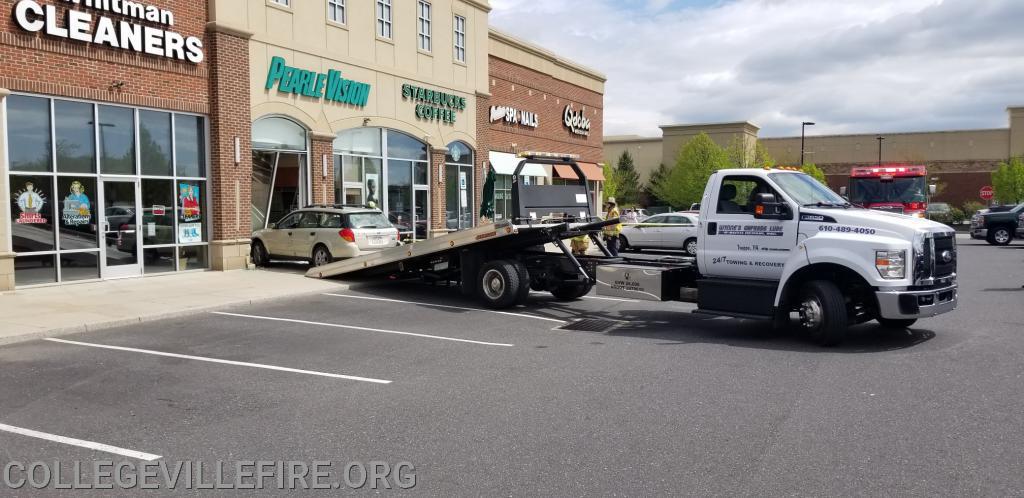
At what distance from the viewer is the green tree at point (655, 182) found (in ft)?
235

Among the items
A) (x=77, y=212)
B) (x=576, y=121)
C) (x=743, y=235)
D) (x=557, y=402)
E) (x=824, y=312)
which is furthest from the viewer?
(x=576, y=121)

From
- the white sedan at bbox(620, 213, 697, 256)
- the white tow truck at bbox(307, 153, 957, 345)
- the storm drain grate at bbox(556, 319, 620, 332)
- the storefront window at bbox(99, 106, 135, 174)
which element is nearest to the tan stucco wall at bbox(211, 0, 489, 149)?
the storefront window at bbox(99, 106, 135, 174)

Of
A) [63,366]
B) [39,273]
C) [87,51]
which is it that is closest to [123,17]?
[87,51]

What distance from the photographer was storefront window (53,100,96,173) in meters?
14.5

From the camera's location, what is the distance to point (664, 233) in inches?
1013

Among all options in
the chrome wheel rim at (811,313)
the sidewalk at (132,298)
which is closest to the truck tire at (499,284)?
the sidewalk at (132,298)

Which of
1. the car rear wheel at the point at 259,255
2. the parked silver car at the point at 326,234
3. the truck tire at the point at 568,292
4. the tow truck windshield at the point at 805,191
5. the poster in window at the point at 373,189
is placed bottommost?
the truck tire at the point at 568,292

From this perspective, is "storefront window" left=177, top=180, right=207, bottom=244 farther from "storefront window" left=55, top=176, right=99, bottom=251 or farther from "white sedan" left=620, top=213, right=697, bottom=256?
"white sedan" left=620, top=213, right=697, bottom=256

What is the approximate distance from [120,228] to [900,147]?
228 ft

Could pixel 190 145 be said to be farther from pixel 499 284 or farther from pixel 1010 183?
pixel 1010 183

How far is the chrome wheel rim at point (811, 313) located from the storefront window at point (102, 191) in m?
12.9

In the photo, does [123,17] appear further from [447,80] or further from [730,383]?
[730,383]

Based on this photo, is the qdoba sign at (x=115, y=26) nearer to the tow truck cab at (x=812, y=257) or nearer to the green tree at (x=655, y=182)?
the tow truck cab at (x=812, y=257)

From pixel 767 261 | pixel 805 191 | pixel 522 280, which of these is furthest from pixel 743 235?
pixel 522 280
